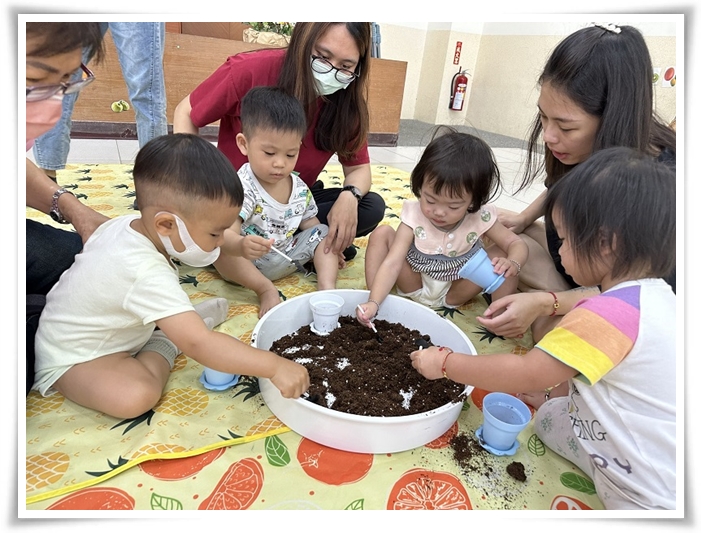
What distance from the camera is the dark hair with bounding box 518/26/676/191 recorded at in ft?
3.13

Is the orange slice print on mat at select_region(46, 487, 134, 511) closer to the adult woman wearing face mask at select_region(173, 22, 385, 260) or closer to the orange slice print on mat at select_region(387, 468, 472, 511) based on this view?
the orange slice print on mat at select_region(387, 468, 472, 511)

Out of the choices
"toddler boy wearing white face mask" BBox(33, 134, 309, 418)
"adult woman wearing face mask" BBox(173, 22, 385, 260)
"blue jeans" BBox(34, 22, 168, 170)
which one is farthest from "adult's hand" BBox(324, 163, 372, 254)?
"blue jeans" BBox(34, 22, 168, 170)

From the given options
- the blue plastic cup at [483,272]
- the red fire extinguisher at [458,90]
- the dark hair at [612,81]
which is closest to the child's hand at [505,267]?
the blue plastic cup at [483,272]

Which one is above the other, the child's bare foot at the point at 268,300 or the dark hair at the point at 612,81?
the dark hair at the point at 612,81

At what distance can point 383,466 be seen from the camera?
2.64 feet

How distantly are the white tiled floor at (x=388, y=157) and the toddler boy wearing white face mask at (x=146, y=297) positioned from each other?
1.38 metres

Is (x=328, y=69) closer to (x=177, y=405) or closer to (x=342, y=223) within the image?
(x=342, y=223)

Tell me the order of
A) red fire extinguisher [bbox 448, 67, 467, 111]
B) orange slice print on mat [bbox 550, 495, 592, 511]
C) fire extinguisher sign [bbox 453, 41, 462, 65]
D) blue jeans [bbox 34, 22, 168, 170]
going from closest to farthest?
orange slice print on mat [bbox 550, 495, 592, 511]
blue jeans [bbox 34, 22, 168, 170]
fire extinguisher sign [bbox 453, 41, 462, 65]
red fire extinguisher [bbox 448, 67, 467, 111]

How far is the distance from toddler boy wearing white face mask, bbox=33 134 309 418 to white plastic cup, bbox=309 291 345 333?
0.31 meters

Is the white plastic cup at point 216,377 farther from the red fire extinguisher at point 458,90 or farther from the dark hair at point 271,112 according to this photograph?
the red fire extinguisher at point 458,90

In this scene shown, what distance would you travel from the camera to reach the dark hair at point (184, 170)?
793mm

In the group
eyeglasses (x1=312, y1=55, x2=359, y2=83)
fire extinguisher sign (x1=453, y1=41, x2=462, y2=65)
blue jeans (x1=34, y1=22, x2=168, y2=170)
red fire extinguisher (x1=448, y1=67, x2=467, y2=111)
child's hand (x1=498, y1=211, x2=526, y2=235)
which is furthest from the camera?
A: red fire extinguisher (x1=448, y1=67, x2=467, y2=111)

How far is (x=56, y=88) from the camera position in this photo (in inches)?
24.2
